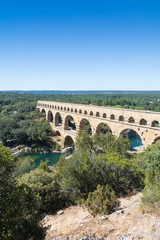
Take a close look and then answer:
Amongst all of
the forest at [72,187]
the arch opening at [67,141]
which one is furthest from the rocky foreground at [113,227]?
the arch opening at [67,141]

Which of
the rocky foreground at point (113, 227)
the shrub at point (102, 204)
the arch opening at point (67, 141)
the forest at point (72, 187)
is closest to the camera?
the rocky foreground at point (113, 227)

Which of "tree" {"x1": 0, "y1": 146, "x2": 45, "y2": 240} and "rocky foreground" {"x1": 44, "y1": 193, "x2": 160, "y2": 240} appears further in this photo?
"rocky foreground" {"x1": 44, "y1": 193, "x2": 160, "y2": 240}

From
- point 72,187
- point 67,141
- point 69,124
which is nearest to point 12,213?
point 72,187

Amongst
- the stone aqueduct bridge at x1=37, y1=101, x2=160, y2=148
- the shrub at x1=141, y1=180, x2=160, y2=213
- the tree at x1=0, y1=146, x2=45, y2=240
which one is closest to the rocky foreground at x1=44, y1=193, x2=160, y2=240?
the shrub at x1=141, y1=180, x2=160, y2=213

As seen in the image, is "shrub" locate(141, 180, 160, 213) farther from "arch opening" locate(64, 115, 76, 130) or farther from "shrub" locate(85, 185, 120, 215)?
"arch opening" locate(64, 115, 76, 130)

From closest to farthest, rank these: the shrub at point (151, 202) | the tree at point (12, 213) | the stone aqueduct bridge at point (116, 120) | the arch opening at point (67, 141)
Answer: the tree at point (12, 213) → the shrub at point (151, 202) → the stone aqueduct bridge at point (116, 120) → the arch opening at point (67, 141)

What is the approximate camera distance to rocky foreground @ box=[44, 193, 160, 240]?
618cm

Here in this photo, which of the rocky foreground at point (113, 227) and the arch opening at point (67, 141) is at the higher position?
the rocky foreground at point (113, 227)

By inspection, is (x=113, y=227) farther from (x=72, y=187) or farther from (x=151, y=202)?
(x=72, y=187)

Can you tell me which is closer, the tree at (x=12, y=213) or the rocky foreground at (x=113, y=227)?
the tree at (x=12, y=213)

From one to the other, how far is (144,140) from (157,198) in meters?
14.6

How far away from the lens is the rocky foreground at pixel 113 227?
618 cm

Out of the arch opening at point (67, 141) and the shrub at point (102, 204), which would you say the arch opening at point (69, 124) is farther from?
the shrub at point (102, 204)

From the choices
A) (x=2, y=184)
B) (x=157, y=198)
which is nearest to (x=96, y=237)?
(x=157, y=198)
